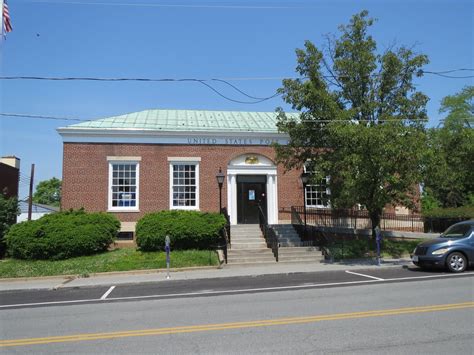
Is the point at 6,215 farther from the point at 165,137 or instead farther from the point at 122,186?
the point at 165,137

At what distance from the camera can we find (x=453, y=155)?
1046 inches

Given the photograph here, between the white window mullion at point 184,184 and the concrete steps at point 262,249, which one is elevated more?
the white window mullion at point 184,184

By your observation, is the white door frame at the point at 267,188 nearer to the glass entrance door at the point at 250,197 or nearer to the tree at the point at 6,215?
the glass entrance door at the point at 250,197

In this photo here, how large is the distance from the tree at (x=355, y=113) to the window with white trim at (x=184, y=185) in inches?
240

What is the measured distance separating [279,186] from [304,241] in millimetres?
4432

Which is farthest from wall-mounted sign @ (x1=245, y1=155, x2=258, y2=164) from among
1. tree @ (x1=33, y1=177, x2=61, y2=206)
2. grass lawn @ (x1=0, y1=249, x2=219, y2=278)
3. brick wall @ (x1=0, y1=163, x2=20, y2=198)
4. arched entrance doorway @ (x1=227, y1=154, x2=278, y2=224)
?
tree @ (x1=33, y1=177, x2=61, y2=206)

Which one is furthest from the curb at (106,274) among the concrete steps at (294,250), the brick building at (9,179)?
the brick building at (9,179)

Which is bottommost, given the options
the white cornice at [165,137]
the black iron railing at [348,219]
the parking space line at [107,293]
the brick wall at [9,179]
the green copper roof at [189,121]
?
the parking space line at [107,293]

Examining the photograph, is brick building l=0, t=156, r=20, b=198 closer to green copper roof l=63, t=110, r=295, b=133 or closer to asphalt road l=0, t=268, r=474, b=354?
green copper roof l=63, t=110, r=295, b=133

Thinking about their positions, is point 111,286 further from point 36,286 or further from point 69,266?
point 69,266

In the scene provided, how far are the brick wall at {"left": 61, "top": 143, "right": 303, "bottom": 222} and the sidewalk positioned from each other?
694 centimetres

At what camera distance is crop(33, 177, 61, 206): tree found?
323ft

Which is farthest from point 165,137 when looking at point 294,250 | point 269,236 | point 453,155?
point 453,155

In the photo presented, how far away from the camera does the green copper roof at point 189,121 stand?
24422 millimetres
